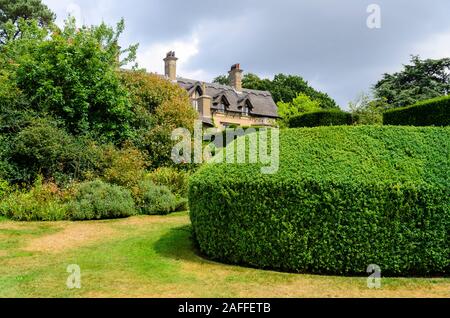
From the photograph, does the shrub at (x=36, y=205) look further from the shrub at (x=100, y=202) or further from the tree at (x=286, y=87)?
the tree at (x=286, y=87)

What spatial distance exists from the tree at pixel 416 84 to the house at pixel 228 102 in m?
14.6

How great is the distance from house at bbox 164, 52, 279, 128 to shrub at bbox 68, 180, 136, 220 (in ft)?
90.7

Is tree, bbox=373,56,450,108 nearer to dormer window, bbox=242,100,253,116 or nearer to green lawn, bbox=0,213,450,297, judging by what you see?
dormer window, bbox=242,100,253,116

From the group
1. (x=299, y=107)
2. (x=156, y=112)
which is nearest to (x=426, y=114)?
(x=156, y=112)

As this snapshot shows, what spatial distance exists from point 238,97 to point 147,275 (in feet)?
137

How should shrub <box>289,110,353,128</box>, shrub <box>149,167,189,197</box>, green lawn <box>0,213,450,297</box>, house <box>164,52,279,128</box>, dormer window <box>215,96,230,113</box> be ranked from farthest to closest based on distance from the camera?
dormer window <box>215,96,230,113</box> → house <box>164,52,279,128</box> → shrub <box>289,110,353,128</box> → shrub <box>149,167,189,197</box> → green lawn <box>0,213,450,297</box>

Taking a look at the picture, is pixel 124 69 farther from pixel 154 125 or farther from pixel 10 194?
pixel 10 194

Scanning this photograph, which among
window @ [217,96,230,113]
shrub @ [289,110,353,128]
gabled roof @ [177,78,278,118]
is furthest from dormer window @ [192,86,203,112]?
shrub @ [289,110,353,128]

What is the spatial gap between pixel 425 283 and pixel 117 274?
4669 millimetres

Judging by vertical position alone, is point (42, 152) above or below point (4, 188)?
above

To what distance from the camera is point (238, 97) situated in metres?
46.9

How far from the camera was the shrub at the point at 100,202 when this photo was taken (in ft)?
38.9

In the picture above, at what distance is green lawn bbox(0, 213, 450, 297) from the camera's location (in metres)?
5.53

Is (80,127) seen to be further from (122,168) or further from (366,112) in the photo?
(366,112)
